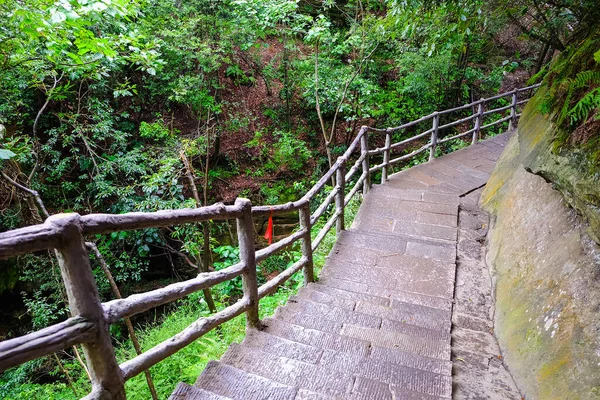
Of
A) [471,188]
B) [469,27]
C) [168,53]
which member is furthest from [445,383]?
[168,53]

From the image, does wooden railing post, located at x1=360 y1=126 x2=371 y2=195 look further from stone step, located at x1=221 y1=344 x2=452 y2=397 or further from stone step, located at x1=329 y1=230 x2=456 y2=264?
stone step, located at x1=221 y1=344 x2=452 y2=397

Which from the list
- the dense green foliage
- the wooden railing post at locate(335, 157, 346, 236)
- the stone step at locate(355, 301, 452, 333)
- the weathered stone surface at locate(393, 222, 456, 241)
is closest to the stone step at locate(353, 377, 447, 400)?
the stone step at locate(355, 301, 452, 333)

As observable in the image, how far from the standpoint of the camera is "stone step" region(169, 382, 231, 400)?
1905 millimetres

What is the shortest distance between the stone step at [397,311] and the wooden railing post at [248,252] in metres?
0.68

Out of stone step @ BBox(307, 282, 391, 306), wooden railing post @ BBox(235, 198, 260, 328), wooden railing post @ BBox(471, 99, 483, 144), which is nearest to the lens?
wooden railing post @ BBox(235, 198, 260, 328)

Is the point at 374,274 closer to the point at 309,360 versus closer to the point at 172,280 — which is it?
the point at 309,360

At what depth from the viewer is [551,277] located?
2947 mm

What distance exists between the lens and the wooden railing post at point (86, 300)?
1.42 metres

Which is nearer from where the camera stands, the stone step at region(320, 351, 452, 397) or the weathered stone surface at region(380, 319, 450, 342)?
the stone step at region(320, 351, 452, 397)

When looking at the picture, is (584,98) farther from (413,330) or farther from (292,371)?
(292,371)

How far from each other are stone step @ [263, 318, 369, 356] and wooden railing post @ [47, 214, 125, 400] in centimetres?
145

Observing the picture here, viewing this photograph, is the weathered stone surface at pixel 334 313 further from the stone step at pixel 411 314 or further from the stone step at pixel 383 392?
the stone step at pixel 383 392

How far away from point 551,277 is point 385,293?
1558 millimetres

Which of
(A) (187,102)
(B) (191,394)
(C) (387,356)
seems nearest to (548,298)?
(C) (387,356)
